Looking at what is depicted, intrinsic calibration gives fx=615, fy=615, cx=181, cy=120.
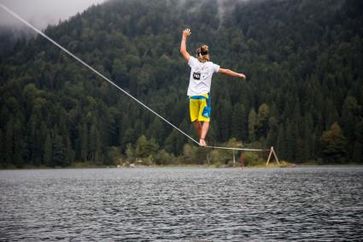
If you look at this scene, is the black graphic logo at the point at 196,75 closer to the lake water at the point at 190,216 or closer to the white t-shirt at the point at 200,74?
the white t-shirt at the point at 200,74

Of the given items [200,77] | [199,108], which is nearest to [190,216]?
[199,108]

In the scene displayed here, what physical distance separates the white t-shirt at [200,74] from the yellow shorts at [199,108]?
14.2 inches

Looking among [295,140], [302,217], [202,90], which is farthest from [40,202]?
[295,140]

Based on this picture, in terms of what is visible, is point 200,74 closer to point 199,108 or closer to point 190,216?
point 199,108

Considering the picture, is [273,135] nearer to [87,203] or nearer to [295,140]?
[295,140]

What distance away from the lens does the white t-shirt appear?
22.2 metres

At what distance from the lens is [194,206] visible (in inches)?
2648

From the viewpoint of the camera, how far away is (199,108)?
23.3 meters

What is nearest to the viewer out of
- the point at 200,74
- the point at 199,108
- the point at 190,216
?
the point at 200,74

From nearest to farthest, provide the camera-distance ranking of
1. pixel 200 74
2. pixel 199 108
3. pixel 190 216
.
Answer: pixel 200 74, pixel 199 108, pixel 190 216

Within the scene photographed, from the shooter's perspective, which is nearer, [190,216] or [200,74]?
[200,74]

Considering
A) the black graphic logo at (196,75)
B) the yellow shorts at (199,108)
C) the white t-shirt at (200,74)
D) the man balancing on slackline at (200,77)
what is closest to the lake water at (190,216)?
the yellow shorts at (199,108)

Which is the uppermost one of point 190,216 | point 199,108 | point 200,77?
point 200,77

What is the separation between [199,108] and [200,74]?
149cm
